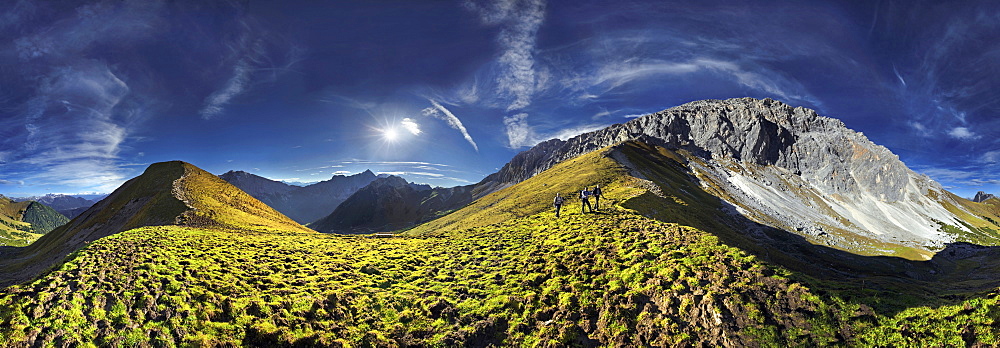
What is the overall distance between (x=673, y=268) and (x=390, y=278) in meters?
18.3

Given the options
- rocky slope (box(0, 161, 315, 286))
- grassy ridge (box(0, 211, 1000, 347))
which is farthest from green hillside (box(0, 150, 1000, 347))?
rocky slope (box(0, 161, 315, 286))

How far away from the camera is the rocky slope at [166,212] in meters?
38.2

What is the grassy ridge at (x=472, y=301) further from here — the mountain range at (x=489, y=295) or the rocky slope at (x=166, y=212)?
the rocky slope at (x=166, y=212)

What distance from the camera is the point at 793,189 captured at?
637 feet

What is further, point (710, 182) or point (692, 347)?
point (710, 182)

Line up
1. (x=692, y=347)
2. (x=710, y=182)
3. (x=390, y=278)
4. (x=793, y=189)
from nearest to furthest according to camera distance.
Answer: (x=692, y=347)
(x=390, y=278)
(x=710, y=182)
(x=793, y=189)

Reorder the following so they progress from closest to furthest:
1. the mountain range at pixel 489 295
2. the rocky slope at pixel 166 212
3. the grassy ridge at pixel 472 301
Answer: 1. the grassy ridge at pixel 472 301
2. the mountain range at pixel 489 295
3. the rocky slope at pixel 166 212

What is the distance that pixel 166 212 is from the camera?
39406mm

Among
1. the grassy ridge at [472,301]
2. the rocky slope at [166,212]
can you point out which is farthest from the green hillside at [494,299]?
the rocky slope at [166,212]

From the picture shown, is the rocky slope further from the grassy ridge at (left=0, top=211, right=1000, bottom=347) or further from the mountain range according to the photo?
the grassy ridge at (left=0, top=211, right=1000, bottom=347)

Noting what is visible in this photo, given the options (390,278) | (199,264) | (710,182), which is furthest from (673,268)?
(710,182)

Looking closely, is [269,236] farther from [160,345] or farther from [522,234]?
[522,234]

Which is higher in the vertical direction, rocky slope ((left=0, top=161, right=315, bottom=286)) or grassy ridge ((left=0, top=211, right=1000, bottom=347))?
rocky slope ((left=0, top=161, right=315, bottom=286))

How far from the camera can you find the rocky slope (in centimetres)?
3819
